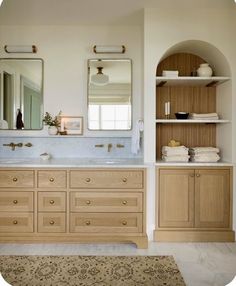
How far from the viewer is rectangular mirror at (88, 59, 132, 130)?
13.1 ft

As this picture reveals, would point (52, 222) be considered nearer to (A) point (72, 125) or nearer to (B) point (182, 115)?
(A) point (72, 125)

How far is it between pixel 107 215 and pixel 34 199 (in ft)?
2.58

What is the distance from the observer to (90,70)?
400cm

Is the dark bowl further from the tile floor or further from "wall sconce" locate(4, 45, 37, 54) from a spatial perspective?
"wall sconce" locate(4, 45, 37, 54)

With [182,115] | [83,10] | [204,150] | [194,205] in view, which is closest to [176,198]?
[194,205]

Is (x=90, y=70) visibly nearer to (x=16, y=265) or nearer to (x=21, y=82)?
(x=21, y=82)

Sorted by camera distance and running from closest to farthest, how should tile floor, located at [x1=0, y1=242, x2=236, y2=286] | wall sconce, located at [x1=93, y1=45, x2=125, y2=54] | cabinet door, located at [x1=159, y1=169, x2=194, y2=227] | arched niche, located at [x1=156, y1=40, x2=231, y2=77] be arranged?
tile floor, located at [x1=0, y1=242, x2=236, y2=286] < cabinet door, located at [x1=159, y1=169, x2=194, y2=227] < arched niche, located at [x1=156, y1=40, x2=231, y2=77] < wall sconce, located at [x1=93, y1=45, x2=125, y2=54]

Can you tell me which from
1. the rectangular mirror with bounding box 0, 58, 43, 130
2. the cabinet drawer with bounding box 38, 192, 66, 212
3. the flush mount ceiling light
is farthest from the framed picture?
the cabinet drawer with bounding box 38, 192, 66, 212

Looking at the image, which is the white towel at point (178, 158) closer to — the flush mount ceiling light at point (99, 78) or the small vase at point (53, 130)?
the flush mount ceiling light at point (99, 78)

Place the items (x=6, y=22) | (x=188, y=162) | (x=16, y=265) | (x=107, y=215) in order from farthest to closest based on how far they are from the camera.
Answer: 1. (x=6, y=22)
2. (x=188, y=162)
3. (x=107, y=215)
4. (x=16, y=265)

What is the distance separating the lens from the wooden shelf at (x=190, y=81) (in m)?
3.56

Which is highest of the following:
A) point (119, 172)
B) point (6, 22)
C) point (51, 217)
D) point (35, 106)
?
point (6, 22)

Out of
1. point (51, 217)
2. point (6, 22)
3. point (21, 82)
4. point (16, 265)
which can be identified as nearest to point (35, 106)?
point (21, 82)

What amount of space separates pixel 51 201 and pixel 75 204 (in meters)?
0.26
